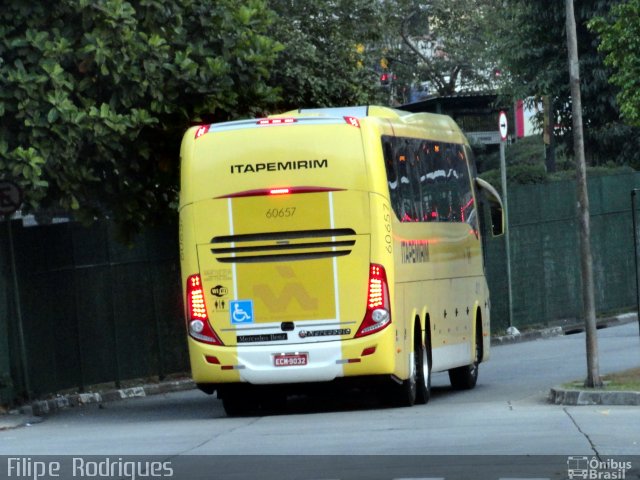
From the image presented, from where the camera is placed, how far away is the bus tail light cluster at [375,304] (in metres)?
16.8

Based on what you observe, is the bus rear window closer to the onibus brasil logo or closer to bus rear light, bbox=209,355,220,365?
bus rear light, bbox=209,355,220,365

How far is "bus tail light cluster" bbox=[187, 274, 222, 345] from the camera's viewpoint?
17.0 m

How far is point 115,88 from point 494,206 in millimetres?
6472

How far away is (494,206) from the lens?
2303 centimetres

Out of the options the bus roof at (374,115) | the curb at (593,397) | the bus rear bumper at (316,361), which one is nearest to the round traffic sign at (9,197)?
the bus roof at (374,115)

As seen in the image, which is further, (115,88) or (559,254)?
(559,254)

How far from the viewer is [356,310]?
16828mm

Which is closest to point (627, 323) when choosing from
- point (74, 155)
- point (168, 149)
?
point (168, 149)

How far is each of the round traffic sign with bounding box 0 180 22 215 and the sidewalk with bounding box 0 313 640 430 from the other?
2.71m

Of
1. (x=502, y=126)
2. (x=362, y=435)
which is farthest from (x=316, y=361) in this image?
(x=502, y=126)

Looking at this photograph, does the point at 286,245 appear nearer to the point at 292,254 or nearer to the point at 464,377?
the point at 292,254

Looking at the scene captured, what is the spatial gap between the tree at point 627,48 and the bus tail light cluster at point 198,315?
27.9ft

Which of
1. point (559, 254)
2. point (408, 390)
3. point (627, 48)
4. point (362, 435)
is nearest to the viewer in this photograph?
point (362, 435)

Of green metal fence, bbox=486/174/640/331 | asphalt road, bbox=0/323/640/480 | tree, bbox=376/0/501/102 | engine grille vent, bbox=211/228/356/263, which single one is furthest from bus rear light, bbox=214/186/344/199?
tree, bbox=376/0/501/102
